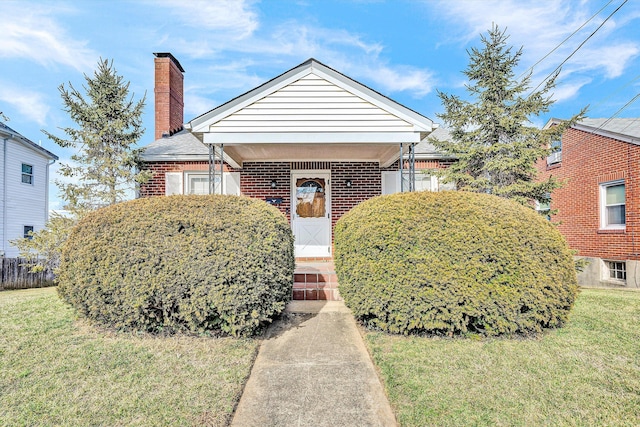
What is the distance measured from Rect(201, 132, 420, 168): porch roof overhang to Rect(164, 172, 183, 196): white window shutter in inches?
64.7

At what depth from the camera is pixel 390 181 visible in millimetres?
9000

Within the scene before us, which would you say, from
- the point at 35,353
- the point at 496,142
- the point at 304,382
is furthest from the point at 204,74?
the point at 304,382

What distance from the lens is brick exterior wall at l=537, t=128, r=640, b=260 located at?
10.8 metres

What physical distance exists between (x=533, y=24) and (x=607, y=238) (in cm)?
745

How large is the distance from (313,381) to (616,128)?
572 inches

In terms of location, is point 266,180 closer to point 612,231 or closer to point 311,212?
point 311,212

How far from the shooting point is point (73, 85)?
400 inches

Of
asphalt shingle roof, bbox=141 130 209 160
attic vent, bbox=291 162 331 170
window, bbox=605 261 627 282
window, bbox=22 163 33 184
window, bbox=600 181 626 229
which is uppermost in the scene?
window, bbox=22 163 33 184

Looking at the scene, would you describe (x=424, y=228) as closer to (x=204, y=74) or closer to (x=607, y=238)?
(x=204, y=74)

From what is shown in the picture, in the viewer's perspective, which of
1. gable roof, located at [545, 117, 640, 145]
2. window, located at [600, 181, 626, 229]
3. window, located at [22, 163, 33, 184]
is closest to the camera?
gable roof, located at [545, 117, 640, 145]

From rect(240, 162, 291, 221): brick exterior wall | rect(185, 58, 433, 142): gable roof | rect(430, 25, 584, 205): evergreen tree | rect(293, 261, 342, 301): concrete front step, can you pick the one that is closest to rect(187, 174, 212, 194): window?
rect(240, 162, 291, 221): brick exterior wall

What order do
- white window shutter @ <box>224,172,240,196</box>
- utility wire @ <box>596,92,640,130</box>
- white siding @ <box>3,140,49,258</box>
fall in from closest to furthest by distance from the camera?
white window shutter @ <box>224,172,240,196</box> < utility wire @ <box>596,92,640,130</box> < white siding @ <box>3,140,49,258</box>

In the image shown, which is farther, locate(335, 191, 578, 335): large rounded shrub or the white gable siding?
the white gable siding

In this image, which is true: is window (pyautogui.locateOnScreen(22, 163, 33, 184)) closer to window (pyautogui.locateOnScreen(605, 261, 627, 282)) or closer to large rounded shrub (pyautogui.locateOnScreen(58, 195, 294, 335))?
large rounded shrub (pyautogui.locateOnScreen(58, 195, 294, 335))
